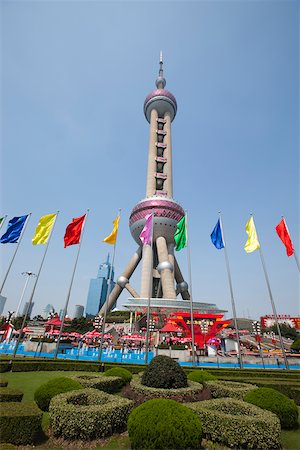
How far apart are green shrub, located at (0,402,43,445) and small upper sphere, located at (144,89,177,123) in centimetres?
7545

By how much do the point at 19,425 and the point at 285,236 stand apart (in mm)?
21296

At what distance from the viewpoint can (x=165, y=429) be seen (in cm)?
497

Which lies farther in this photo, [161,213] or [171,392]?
[161,213]

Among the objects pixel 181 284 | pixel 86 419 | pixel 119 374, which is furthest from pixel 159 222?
pixel 86 419

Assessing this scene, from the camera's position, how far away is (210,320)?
3534 centimetres

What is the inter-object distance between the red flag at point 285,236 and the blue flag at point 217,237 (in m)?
4.82

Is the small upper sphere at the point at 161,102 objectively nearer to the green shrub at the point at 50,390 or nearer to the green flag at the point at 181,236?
the green flag at the point at 181,236

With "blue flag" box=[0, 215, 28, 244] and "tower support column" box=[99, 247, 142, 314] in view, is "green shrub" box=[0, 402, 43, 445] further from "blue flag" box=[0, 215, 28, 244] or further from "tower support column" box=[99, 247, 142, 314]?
"tower support column" box=[99, 247, 142, 314]

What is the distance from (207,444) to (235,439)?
0.75m

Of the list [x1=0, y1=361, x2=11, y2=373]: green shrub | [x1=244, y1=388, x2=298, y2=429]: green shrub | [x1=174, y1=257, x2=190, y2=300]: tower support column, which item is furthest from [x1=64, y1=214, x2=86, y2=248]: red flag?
[x1=174, y1=257, x2=190, y2=300]: tower support column

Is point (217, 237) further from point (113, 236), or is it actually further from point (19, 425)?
point (19, 425)

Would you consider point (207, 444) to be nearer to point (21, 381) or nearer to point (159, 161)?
point (21, 381)

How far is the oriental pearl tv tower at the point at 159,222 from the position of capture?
161 feet

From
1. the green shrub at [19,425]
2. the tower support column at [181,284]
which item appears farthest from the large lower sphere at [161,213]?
the green shrub at [19,425]
